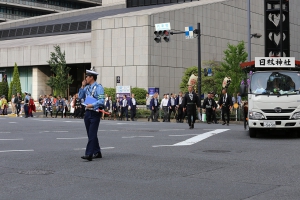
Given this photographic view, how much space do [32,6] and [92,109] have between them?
9017cm

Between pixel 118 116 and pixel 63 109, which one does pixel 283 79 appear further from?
pixel 63 109

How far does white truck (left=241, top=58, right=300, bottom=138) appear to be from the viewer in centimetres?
1680

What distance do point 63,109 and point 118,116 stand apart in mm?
5562

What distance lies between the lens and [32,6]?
321 feet

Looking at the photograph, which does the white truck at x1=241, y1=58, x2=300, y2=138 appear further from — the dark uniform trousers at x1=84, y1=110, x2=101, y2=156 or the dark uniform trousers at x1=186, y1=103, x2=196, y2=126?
the dark uniform trousers at x1=84, y1=110, x2=101, y2=156

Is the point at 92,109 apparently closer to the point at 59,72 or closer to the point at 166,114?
the point at 166,114

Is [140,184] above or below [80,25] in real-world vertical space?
below

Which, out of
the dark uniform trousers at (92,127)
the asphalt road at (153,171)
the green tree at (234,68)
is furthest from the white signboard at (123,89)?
the dark uniform trousers at (92,127)

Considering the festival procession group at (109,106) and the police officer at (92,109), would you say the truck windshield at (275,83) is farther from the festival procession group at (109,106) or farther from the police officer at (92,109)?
the police officer at (92,109)

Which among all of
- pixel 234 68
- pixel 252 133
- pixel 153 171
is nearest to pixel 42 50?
pixel 234 68

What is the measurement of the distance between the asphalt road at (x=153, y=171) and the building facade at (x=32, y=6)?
8430 centimetres

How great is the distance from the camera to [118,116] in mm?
39156

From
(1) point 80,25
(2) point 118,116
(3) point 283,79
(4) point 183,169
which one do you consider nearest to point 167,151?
(4) point 183,169

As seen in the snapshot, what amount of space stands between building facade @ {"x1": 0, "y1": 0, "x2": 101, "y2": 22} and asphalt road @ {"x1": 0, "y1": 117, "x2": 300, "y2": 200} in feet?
→ 277
